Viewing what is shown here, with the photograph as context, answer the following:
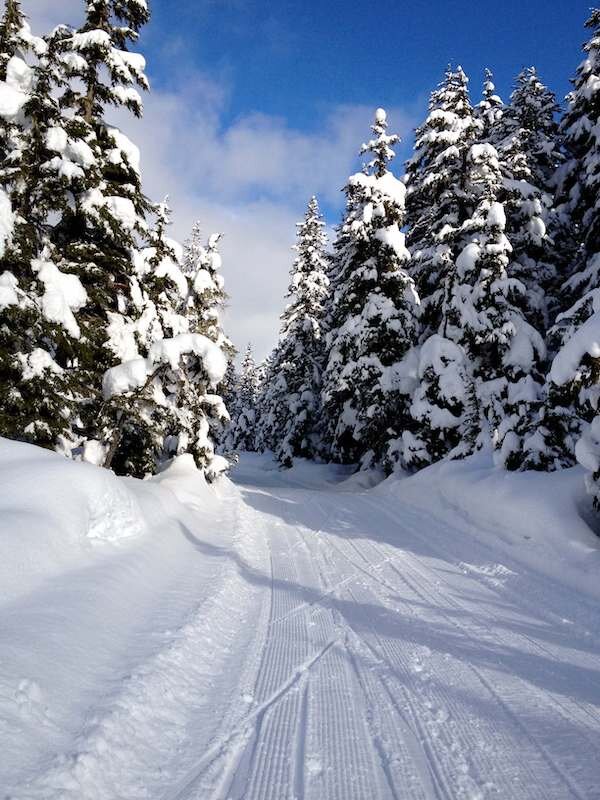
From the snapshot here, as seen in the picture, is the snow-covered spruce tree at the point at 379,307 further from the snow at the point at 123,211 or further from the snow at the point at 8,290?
the snow at the point at 8,290

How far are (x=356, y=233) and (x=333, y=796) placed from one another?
18727 millimetres

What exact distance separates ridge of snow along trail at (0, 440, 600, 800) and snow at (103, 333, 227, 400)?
2500 millimetres

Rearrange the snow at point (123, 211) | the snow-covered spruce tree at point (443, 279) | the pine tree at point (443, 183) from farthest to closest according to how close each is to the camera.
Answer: the pine tree at point (443, 183) → the snow-covered spruce tree at point (443, 279) → the snow at point (123, 211)

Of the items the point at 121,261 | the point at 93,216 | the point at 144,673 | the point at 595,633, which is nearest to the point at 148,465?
the point at 121,261

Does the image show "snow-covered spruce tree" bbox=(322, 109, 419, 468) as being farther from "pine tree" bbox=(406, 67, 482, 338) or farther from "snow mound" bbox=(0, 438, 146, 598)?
"snow mound" bbox=(0, 438, 146, 598)

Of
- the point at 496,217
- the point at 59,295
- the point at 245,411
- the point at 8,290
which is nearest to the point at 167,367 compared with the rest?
the point at 59,295

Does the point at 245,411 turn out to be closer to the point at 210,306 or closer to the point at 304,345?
the point at 304,345

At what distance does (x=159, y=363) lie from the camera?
1093cm

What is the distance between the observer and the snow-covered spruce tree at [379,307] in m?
18.3

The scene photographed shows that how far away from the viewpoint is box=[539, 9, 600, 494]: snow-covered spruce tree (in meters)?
7.42

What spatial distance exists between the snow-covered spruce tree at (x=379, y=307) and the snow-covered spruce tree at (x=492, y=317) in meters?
3.22

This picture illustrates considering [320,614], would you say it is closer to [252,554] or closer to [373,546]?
[252,554]

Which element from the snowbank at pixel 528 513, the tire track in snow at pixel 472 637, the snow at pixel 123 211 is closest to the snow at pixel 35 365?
Result: the snow at pixel 123 211

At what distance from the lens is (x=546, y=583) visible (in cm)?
696
